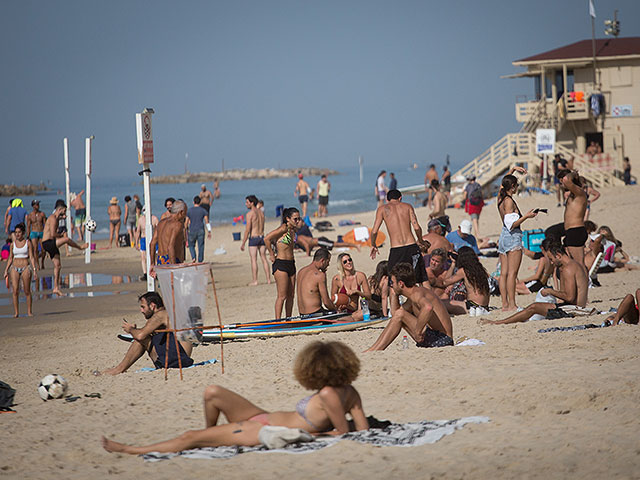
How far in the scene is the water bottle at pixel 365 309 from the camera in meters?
9.80

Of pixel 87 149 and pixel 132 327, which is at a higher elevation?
pixel 87 149

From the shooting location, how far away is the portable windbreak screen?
6.95m

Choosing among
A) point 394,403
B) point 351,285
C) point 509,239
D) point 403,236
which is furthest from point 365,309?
point 394,403

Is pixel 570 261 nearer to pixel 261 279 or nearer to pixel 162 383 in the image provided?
pixel 162 383

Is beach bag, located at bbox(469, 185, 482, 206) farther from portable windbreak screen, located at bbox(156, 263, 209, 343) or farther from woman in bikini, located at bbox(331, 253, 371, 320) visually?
portable windbreak screen, located at bbox(156, 263, 209, 343)

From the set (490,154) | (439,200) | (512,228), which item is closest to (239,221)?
(490,154)

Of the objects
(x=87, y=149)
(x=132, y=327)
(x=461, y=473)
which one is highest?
(x=87, y=149)

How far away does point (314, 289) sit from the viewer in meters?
9.88

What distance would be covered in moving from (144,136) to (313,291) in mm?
3138

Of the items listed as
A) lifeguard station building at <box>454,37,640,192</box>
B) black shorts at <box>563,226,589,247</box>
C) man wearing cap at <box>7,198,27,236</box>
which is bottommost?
black shorts at <box>563,226,589,247</box>

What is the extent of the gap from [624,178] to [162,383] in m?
25.6

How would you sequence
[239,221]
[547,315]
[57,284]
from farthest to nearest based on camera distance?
[239,221], [57,284], [547,315]

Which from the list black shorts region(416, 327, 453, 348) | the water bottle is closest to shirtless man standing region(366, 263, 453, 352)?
black shorts region(416, 327, 453, 348)

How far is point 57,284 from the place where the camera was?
15.1 m
